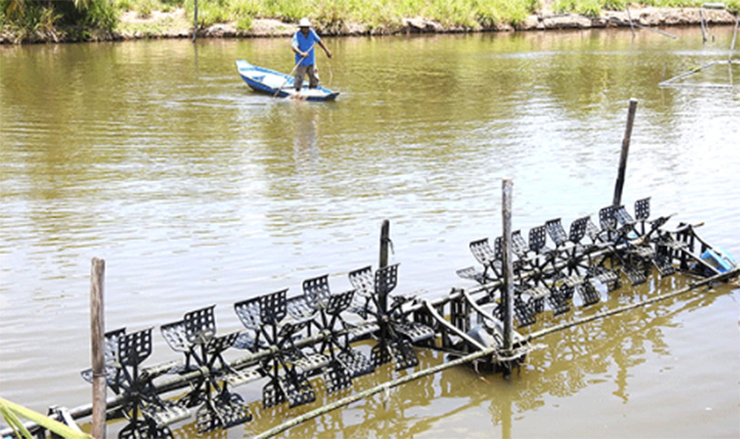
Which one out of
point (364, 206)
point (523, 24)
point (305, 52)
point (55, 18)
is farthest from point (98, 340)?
point (523, 24)

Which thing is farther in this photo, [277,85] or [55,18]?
[55,18]

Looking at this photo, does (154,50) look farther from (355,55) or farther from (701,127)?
(701,127)

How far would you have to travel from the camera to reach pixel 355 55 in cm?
3941

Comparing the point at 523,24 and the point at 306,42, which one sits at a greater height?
the point at 523,24

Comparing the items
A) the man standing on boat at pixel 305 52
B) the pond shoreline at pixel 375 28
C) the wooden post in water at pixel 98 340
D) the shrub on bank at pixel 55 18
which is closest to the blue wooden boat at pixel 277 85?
the man standing on boat at pixel 305 52

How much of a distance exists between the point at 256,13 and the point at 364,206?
1367 inches

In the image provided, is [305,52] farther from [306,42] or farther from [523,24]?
[523,24]

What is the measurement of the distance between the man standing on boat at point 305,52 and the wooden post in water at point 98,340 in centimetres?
2006

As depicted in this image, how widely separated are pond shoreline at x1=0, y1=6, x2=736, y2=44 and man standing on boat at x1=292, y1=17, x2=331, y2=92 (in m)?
19.7

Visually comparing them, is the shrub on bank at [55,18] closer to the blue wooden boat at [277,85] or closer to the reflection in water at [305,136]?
the blue wooden boat at [277,85]

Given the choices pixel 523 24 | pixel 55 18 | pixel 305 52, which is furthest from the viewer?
pixel 523 24

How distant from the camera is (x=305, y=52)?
2633 cm

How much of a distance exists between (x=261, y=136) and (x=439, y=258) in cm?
980

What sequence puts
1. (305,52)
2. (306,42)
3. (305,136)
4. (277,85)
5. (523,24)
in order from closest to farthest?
1. (305,136)
2. (305,52)
3. (306,42)
4. (277,85)
5. (523,24)
